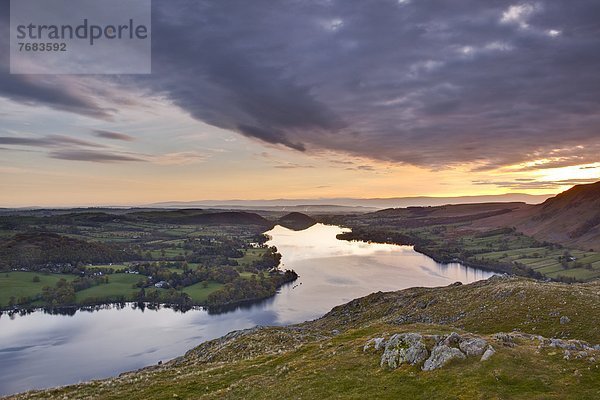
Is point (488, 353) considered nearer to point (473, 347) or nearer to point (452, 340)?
point (473, 347)

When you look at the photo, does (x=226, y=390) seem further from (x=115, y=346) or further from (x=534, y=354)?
(x=115, y=346)

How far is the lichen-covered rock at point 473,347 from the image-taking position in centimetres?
3306

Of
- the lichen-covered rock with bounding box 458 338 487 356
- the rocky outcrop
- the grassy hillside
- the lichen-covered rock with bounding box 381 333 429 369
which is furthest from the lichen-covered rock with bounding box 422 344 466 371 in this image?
the lichen-covered rock with bounding box 381 333 429 369

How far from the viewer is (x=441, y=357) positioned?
33.1 metres

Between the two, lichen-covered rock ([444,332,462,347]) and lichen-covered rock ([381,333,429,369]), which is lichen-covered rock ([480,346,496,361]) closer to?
lichen-covered rock ([444,332,462,347])

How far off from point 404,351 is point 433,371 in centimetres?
395

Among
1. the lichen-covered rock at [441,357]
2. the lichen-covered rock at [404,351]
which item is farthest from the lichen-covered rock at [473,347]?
the lichen-covered rock at [404,351]

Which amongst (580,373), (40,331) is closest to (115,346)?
(40,331)

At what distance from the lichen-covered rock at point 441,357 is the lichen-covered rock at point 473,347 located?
677mm

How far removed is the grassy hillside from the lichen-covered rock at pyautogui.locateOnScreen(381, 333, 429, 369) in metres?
0.82

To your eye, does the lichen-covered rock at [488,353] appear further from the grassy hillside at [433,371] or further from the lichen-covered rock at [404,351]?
the lichen-covered rock at [404,351]

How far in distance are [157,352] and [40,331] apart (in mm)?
77422

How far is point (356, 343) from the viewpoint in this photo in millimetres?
46344

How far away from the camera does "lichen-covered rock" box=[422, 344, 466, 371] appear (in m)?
32.6
